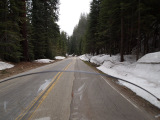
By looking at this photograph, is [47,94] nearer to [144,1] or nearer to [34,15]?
[144,1]

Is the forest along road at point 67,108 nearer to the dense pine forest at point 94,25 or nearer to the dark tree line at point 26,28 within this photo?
the dense pine forest at point 94,25

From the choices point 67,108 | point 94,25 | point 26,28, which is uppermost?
point 94,25

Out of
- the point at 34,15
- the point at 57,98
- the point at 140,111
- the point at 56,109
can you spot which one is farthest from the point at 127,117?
the point at 34,15

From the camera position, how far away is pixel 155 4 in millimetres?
8711

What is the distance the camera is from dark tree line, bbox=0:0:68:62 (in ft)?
35.9

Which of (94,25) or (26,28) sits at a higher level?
(94,25)

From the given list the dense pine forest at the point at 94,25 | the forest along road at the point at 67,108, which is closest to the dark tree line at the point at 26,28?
the dense pine forest at the point at 94,25

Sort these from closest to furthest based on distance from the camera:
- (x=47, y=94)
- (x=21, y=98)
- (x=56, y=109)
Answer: (x=56, y=109) → (x=21, y=98) → (x=47, y=94)

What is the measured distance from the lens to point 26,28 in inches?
574

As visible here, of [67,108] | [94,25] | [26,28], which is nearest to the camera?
[67,108]

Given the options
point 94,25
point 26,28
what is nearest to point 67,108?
point 26,28

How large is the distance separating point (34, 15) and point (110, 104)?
70.0ft

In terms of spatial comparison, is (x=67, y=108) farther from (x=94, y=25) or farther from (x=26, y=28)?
(x=94, y=25)

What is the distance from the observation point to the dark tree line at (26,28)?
11.0 metres
